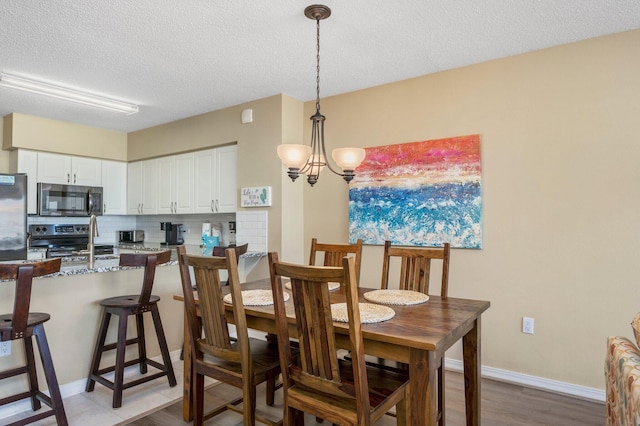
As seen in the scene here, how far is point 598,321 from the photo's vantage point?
2619 mm

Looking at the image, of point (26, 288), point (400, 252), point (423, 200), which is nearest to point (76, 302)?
point (26, 288)

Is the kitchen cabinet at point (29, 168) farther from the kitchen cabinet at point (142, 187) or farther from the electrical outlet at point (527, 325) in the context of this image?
the electrical outlet at point (527, 325)

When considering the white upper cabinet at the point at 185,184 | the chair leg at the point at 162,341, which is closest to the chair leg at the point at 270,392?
the chair leg at the point at 162,341

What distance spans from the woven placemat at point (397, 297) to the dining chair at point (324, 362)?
44 centimetres

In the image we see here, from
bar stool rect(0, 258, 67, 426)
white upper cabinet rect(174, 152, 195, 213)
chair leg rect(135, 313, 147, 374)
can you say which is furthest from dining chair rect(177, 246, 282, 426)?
white upper cabinet rect(174, 152, 195, 213)

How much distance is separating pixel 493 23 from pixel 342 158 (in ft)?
4.35

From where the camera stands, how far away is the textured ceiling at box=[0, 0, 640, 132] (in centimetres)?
232

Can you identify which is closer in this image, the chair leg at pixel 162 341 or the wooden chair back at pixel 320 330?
the wooden chair back at pixel 320 330

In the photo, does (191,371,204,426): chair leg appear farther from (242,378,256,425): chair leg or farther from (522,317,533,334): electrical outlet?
(522,317,533,334): electrical outlet

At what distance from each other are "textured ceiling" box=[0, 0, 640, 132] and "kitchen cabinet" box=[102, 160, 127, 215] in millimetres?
1751

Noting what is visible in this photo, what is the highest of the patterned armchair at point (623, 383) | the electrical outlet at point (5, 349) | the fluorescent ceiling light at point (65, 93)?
the fluorescent ceiling light at point (65, 93)

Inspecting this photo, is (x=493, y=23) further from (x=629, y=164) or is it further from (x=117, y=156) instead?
(x=117, y=156)

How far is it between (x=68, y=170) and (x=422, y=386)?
515cm

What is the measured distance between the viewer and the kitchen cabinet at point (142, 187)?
207 inches
